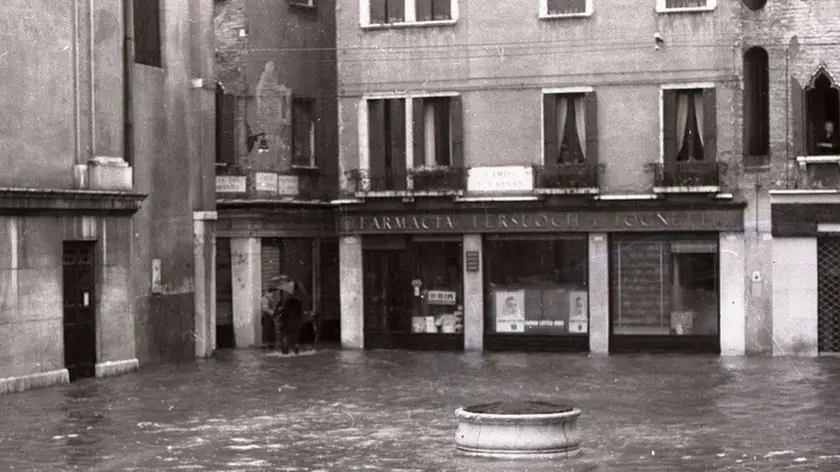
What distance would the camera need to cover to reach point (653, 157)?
37.0 metres

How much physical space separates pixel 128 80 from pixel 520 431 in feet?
57.9

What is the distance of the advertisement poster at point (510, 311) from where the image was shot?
3853cm

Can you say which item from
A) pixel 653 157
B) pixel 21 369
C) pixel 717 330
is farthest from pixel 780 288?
pixel 21 369

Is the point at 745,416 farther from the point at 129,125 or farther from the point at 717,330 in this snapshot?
the point at 129,125

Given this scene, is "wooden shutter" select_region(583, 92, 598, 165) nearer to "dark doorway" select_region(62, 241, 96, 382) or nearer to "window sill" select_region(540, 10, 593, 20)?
"window sill" select_region(540, 10, 593, 20)

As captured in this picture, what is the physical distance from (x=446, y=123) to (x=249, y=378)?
30.3 feet

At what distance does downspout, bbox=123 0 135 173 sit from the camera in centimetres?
3366

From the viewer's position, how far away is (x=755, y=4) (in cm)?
3638

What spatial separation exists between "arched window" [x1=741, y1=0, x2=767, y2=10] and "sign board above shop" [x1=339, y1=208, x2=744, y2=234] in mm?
4360

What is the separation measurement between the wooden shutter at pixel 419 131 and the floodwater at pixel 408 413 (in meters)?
4.77

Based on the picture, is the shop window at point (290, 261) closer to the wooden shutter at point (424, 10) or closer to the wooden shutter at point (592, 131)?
the wooden shutter at point (424, 10)

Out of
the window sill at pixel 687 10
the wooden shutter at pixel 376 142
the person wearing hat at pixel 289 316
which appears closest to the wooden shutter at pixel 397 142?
the wooden shutter at pixel 376 142

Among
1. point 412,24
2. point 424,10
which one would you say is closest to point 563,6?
point 424,10

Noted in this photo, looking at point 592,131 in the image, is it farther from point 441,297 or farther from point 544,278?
point 441,297
